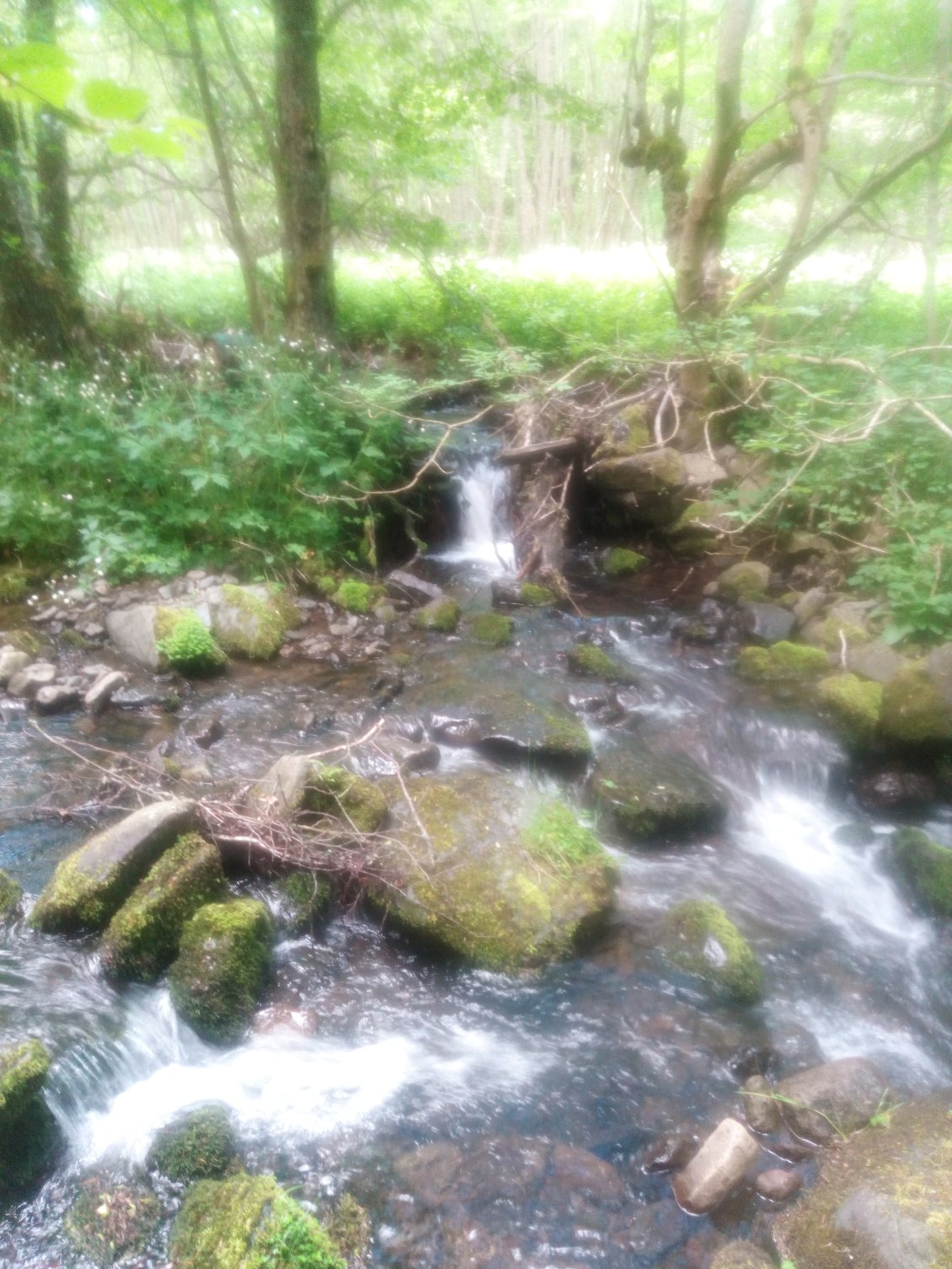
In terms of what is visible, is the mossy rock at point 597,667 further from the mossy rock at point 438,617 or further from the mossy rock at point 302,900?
the mossy rock at point 302,900

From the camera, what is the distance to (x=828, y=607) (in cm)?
707

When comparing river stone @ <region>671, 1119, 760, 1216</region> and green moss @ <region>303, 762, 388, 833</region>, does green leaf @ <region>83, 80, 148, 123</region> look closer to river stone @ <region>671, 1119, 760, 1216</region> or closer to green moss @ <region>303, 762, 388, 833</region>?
green moss @ <region>303, 762, 388, 833</region>

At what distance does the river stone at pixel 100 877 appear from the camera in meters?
3.63

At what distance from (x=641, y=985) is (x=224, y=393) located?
7038 mm

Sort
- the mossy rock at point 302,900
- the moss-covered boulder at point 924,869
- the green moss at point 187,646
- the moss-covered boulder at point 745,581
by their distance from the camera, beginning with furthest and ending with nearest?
the moss-covered boulder at point 745,581
the green moss at point 187,646
the moss-covered boulder at point 924,869
the mossy rock at point 302,900

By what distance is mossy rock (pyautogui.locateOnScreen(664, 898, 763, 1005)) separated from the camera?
382 cm

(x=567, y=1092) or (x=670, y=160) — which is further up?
(x=670, y=160)

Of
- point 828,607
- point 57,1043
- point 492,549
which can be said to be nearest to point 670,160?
point 492,549

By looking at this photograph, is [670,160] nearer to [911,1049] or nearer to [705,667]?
[705,667]

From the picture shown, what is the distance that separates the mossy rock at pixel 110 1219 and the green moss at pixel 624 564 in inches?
289

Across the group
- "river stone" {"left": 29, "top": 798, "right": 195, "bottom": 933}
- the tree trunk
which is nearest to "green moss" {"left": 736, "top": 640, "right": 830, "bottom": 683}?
"river stone" {"left": 29, "top": 798, "right": 195, "bottom": 933}

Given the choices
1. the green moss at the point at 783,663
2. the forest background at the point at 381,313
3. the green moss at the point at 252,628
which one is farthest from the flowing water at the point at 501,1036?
the forest background at the point at 381,313

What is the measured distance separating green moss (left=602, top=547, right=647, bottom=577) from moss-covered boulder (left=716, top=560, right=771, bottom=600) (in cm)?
114

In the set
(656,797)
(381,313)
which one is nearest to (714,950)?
(656,797)
